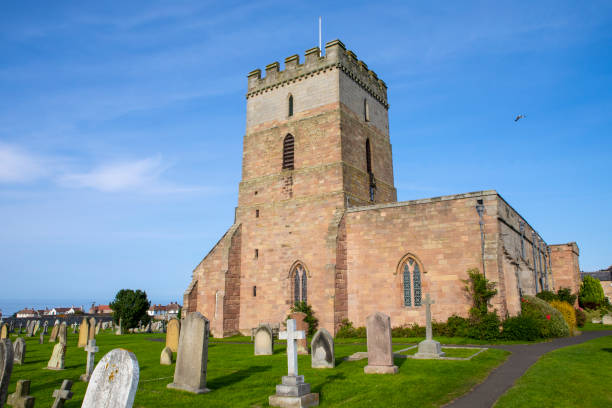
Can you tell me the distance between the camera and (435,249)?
20.0 meters

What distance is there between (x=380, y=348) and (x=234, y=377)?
13.0ft

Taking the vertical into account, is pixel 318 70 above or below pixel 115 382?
above

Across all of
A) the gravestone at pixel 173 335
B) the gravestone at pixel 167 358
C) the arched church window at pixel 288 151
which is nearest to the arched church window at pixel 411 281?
the arched church window at pixel 288 151

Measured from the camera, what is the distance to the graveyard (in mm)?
8227

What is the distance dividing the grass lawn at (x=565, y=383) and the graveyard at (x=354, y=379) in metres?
0.02

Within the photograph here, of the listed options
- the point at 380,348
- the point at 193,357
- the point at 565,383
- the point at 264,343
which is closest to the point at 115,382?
the point at 193,357

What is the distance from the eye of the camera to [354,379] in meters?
10.1

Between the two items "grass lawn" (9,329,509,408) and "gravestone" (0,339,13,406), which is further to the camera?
"grass lawn" (9,329,509,408)

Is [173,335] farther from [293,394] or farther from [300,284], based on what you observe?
[293,394]

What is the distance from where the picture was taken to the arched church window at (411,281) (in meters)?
20.4

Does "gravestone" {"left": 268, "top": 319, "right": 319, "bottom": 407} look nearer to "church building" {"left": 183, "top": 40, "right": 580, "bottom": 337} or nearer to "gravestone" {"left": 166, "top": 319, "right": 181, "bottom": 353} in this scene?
"gravestone" {"left": 166, "top": 319, "right": 181, "bottom": 353}

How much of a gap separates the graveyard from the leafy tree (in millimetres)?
19276

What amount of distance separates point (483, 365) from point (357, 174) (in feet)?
49.4

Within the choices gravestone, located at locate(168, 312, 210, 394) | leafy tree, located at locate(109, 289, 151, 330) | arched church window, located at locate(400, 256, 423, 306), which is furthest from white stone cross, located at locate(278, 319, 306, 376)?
leafy tree, located at locate(109, 289, 151, 330)
